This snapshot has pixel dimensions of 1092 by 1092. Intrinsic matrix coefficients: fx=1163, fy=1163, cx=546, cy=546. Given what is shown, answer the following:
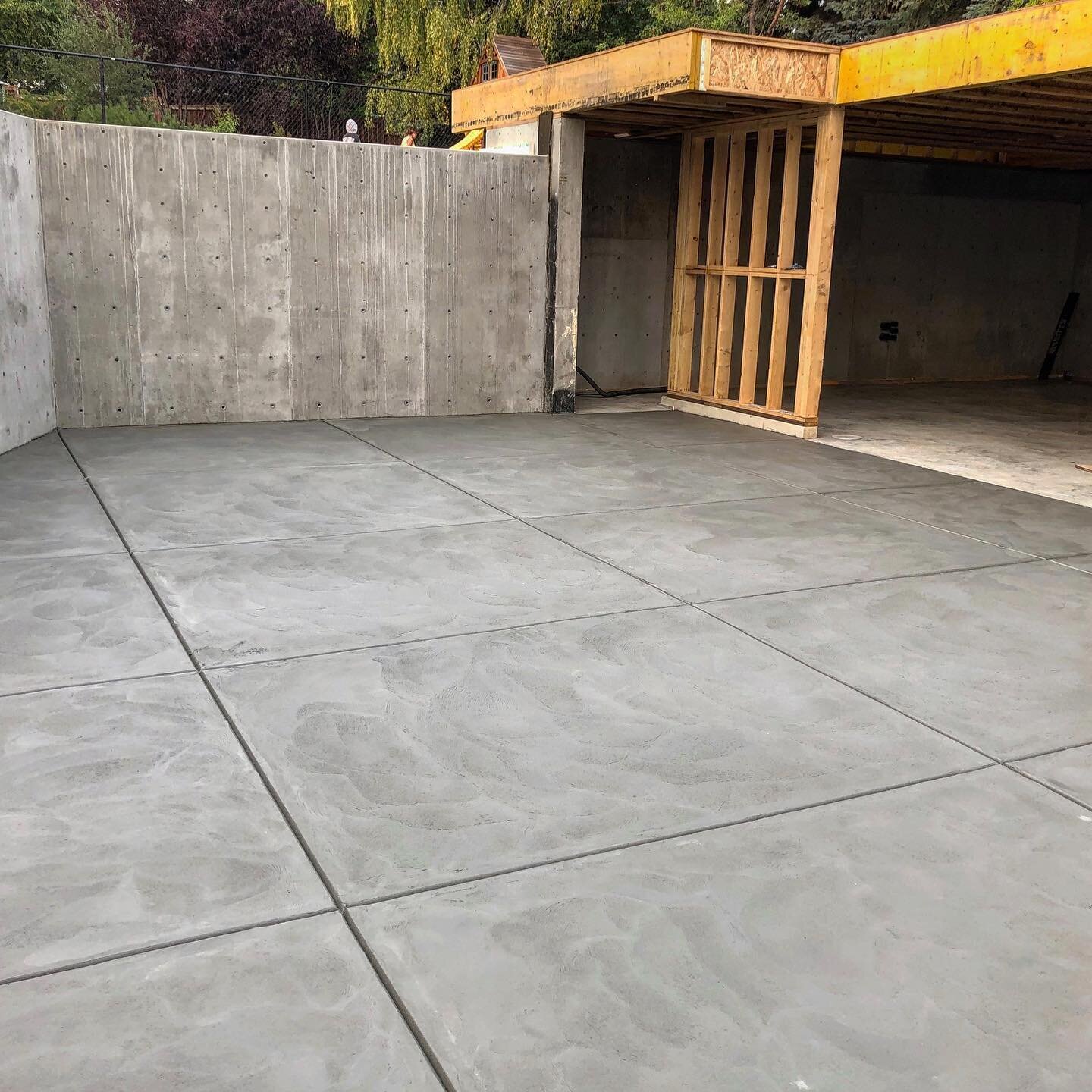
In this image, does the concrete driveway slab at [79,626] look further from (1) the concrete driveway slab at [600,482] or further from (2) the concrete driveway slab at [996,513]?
(2) the concrete driveway slab at [996,513]

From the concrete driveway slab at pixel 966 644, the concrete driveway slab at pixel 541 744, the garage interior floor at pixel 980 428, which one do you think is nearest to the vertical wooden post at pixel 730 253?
the garage interior floor at pixel 980 428

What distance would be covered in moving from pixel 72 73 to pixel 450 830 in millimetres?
25548

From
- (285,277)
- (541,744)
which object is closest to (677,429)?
(285,277)

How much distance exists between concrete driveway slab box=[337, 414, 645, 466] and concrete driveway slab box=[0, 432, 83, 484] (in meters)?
2.34

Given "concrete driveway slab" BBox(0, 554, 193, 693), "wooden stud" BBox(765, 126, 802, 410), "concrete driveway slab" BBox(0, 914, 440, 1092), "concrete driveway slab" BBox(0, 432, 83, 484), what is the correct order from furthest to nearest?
"wooden stud" BBox(765, 126, 802, 410) < "concrete driveway slab" BBox(0, 432, 83, 484) < "concrete driveway slab" BBox(0, 554, 193, 693) < "concrete driveway slab" BBox(0, 914, 440, 1092)

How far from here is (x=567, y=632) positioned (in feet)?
16.1

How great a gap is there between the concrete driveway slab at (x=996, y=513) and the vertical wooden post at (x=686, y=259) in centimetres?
406

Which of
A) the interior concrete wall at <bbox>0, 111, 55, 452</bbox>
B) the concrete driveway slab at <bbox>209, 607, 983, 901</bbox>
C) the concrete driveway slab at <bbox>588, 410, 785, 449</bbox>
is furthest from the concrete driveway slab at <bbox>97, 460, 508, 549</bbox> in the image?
the concrete driveway slab at <bbox>588, 410, 785, 449</bbox>

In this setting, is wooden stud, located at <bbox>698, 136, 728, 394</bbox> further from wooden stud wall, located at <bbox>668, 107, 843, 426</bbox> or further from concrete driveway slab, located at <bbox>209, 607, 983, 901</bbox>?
concrete driveway slab, located at <bbox>209, 607, 983, 901</bbox>

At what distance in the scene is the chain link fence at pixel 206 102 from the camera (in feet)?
71.8

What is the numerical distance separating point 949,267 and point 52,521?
12.1 metres

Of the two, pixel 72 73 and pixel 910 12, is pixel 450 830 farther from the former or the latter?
pixel 910 12

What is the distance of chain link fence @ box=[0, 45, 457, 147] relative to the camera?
2188 cm

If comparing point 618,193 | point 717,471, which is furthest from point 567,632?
point 618,193
